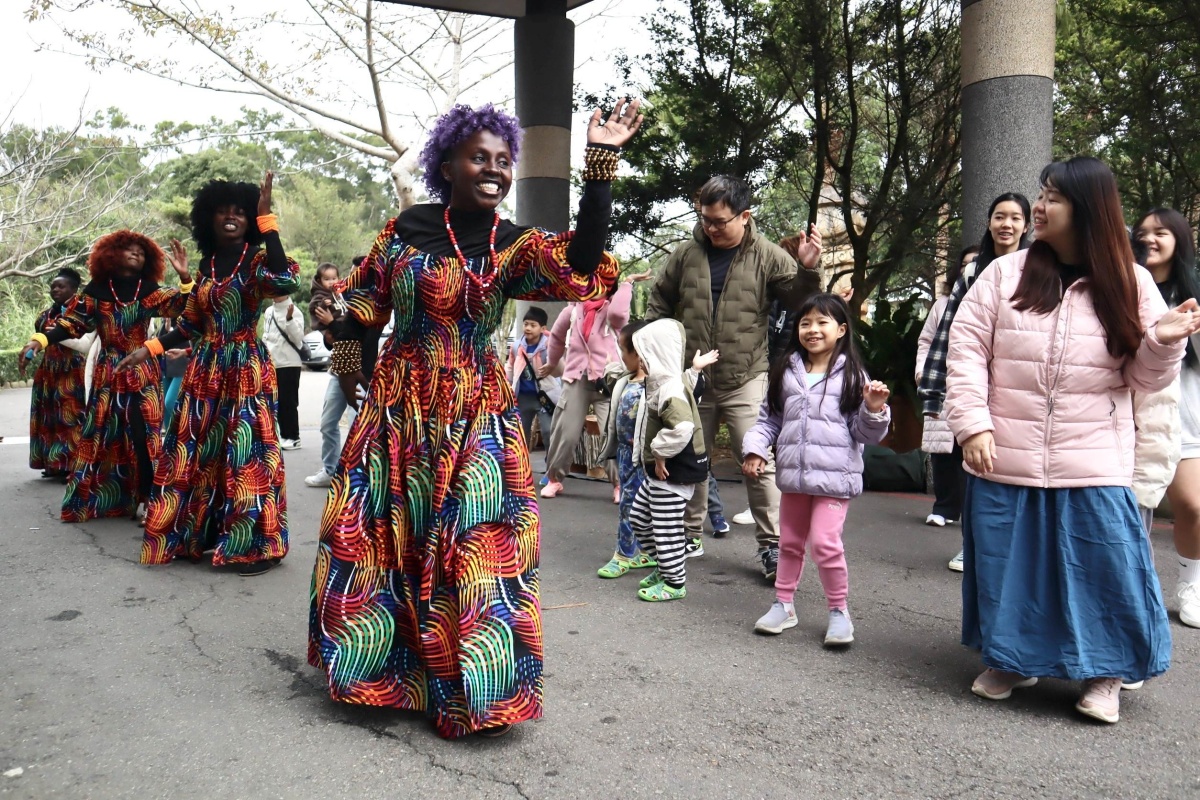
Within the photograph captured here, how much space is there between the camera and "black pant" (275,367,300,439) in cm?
1129

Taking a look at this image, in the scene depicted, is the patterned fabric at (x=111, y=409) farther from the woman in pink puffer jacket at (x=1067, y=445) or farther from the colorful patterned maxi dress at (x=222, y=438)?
the woman in pink puffer jacket at (x=1067, y=445)

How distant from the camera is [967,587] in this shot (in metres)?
4.02

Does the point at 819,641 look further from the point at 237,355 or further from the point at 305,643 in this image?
the point at 237,355

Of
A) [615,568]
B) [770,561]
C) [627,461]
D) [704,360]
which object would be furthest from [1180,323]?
[615,568]

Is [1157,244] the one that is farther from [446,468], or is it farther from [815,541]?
[446,468]

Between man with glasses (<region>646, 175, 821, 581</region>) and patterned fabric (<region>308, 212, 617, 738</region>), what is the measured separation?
241cm

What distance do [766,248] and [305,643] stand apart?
336cm

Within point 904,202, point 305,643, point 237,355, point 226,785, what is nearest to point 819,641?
point 305,643

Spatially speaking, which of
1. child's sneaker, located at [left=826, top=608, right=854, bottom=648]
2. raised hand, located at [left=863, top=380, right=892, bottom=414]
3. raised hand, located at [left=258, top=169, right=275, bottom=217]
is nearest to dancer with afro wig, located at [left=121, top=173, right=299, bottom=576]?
raised hand, located at [left=258, top=169, right=275, bottom=217]

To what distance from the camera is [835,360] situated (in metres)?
4.77

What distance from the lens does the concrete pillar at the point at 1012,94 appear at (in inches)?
294

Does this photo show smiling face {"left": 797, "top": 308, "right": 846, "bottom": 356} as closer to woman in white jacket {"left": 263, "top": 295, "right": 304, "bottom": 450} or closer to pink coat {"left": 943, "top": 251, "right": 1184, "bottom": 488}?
pink coat {"left": 943, "top": 251, "right": 1184, "bottom": 488}

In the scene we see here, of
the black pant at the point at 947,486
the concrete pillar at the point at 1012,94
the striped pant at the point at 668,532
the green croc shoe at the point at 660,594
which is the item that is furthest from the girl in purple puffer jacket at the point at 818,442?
the concrete pillar at the point at 1012,94

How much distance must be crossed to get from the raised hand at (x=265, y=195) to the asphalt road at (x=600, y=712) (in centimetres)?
200
